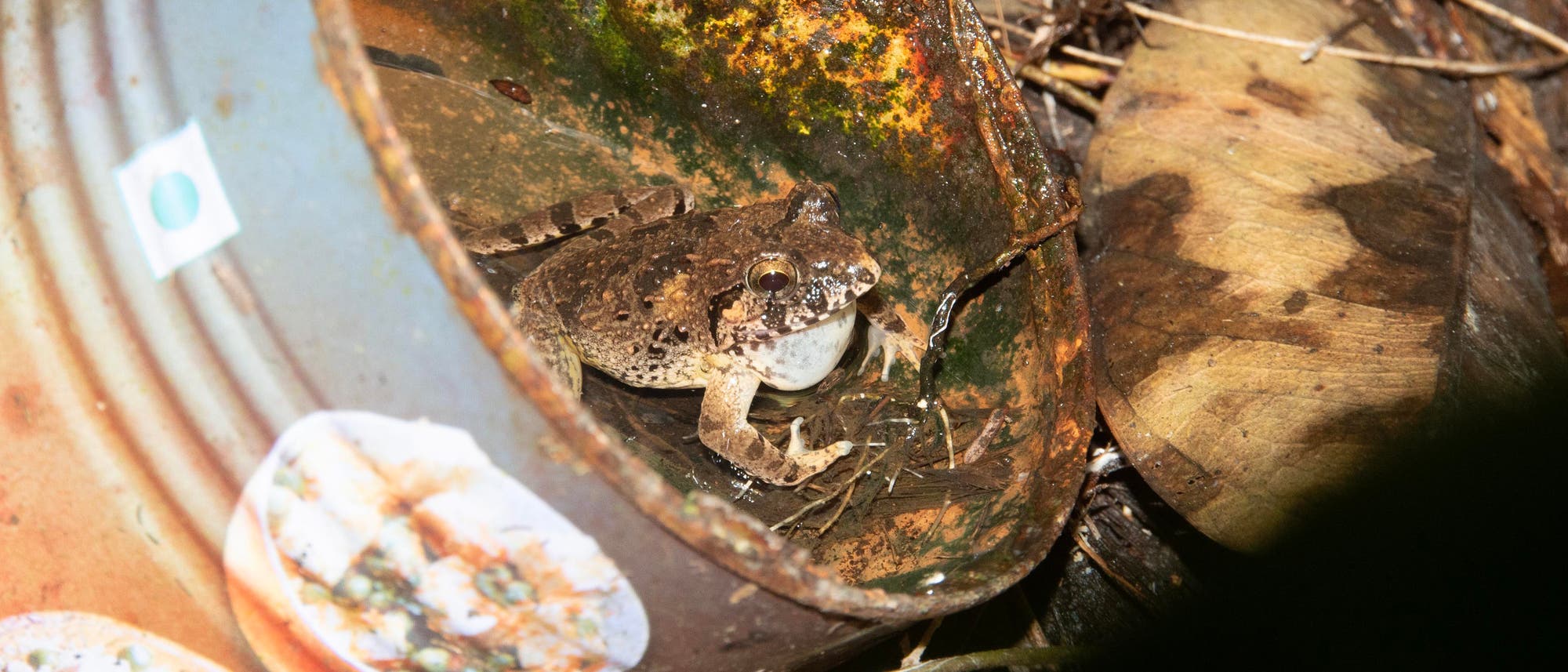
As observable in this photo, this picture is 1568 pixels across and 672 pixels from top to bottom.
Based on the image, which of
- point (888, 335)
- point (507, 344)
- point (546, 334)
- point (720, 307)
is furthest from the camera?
point (888, 335)

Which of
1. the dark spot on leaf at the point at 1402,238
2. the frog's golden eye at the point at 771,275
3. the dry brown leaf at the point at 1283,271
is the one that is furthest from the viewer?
the frog's golden eye at the point at 771,275

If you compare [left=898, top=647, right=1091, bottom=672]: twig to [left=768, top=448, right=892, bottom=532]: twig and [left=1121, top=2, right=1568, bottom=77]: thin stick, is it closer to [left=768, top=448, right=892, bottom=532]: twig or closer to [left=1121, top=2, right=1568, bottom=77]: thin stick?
[left=768, top=448, right=892, bottom=532]: twig

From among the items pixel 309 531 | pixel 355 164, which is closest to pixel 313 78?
pixel 355 164

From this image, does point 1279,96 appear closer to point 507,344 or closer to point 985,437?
point 985,437

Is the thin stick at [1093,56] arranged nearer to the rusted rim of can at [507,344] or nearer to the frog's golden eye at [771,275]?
the frog's golden eye at [771,275]

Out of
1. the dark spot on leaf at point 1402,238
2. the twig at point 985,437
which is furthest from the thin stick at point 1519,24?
the twig at point 985,437

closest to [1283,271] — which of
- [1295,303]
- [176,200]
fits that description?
[1295,303]
